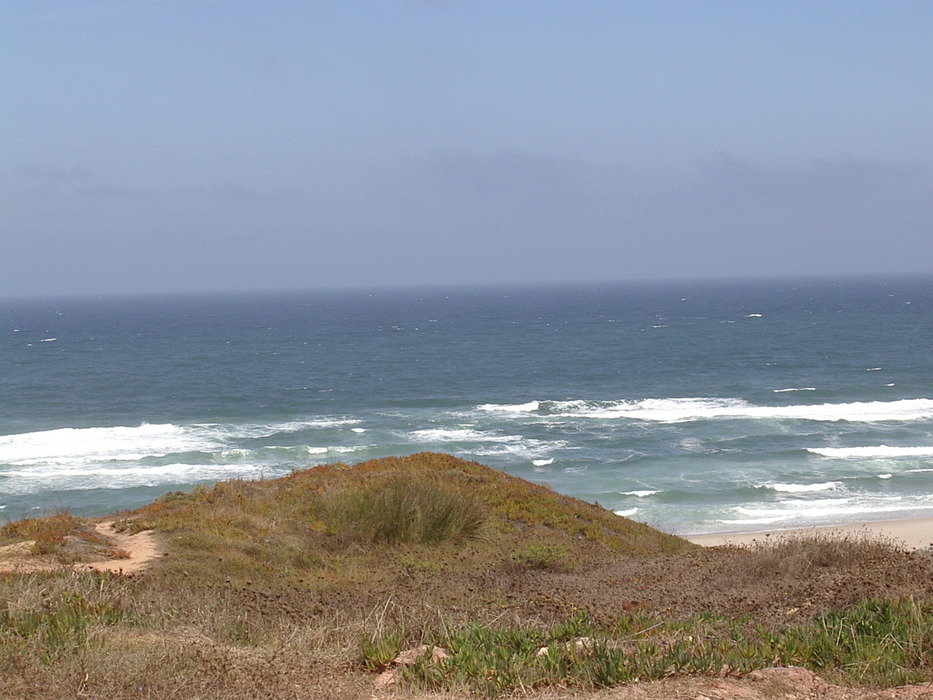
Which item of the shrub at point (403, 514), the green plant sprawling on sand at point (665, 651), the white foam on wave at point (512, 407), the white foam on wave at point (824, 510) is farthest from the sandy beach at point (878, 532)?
the white foam on wave at point (512, 407)

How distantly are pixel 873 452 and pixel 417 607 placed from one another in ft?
105

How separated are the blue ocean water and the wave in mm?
209

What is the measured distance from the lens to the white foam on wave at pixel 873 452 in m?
35.0

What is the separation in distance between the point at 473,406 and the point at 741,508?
2340 centimetres

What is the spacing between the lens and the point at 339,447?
38625 millimetres

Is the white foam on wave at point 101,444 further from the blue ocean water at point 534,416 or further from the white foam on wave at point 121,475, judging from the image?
the white foam on wave at point 121,475

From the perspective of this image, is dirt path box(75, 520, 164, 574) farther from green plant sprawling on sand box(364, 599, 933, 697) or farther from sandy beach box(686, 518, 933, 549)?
sandy beach box(686, 518, 933, 549)

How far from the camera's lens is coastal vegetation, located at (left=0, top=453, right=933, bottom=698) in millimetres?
6457

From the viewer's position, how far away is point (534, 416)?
46375 millimetres

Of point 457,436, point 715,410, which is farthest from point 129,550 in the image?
point 715,410

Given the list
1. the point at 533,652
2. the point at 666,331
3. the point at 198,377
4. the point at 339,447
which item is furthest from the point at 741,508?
the point at 666,331

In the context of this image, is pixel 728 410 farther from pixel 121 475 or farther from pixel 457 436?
pixel 121 475

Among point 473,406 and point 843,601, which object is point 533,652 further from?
point 473,406

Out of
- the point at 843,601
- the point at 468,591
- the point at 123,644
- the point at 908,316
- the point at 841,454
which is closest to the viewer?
the point at 123,644
